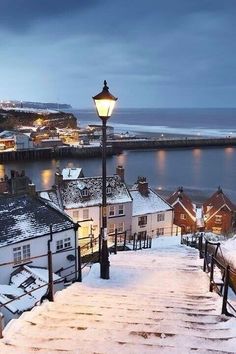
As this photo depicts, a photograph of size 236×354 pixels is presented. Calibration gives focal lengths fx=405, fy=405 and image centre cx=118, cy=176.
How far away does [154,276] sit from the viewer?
31.5 ft

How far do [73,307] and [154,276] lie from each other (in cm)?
344

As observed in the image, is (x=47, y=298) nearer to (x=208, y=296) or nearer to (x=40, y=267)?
(x=208, y=296)

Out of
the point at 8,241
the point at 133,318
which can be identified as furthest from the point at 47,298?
the point at 8,241

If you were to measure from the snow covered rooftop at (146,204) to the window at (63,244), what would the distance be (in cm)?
1292

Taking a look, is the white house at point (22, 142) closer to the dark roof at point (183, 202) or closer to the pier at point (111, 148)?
the pier at point (111, 148)

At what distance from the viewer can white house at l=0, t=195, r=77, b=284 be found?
68.0ft

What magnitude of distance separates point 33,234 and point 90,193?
1318cm

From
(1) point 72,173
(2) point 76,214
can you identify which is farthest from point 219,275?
(1) point 72,173

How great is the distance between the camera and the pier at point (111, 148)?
97.1 m

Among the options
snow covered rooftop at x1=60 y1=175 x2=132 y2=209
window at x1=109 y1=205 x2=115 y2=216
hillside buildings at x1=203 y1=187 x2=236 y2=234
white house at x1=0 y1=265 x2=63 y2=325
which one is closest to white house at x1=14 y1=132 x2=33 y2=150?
snow covered rooftop at x1=60 y1=175 x2=132 y2=209

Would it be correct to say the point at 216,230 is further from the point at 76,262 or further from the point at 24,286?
the point at 24,286

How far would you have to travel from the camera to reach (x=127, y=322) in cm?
579

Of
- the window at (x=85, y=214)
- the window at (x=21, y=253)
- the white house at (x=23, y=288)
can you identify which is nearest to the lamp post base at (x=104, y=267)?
the white house at (x=23, y=288)

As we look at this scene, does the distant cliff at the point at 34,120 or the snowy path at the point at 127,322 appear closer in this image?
the snowy path at the point at 127,322
